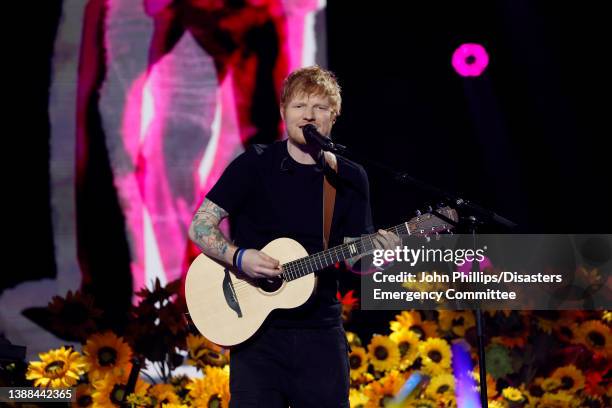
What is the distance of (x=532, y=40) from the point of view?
18.1 feet

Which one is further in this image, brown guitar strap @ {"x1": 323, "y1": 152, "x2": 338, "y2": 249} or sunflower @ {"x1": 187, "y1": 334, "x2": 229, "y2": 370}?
sunflower @ {"x1": 187, "y1": 334, "x2": 229, "y2": 370}

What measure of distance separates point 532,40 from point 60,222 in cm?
378

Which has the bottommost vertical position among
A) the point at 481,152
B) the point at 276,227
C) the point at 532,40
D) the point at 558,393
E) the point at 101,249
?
the point at 558,393

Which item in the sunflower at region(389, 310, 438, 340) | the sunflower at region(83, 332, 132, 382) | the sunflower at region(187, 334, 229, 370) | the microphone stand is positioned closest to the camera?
the microphone stand

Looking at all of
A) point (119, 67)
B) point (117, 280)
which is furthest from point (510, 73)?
point (117, 280)

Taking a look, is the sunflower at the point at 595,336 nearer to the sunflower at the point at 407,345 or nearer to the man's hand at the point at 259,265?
the sunflower at the point at 407,345

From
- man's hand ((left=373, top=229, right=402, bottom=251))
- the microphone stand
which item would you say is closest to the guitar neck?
man's hand ((left=373, top=229, right=402, bottom=251))

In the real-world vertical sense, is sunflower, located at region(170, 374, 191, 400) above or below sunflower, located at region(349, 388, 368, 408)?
above

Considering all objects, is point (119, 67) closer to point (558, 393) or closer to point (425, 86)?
point (425, 86)

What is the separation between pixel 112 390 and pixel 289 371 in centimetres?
143

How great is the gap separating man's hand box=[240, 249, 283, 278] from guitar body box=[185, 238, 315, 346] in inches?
3.3

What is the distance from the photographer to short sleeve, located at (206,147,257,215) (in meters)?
3.07

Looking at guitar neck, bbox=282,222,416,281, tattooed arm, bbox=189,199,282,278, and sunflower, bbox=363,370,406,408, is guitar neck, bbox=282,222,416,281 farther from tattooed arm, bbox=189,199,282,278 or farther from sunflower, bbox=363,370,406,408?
sunflower, bbox=363,370,406,408

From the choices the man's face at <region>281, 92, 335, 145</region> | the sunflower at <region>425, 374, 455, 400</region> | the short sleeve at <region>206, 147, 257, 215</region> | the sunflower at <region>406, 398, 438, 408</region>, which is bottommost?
the sunflower at <region>406, 398, 438, 408</region>
